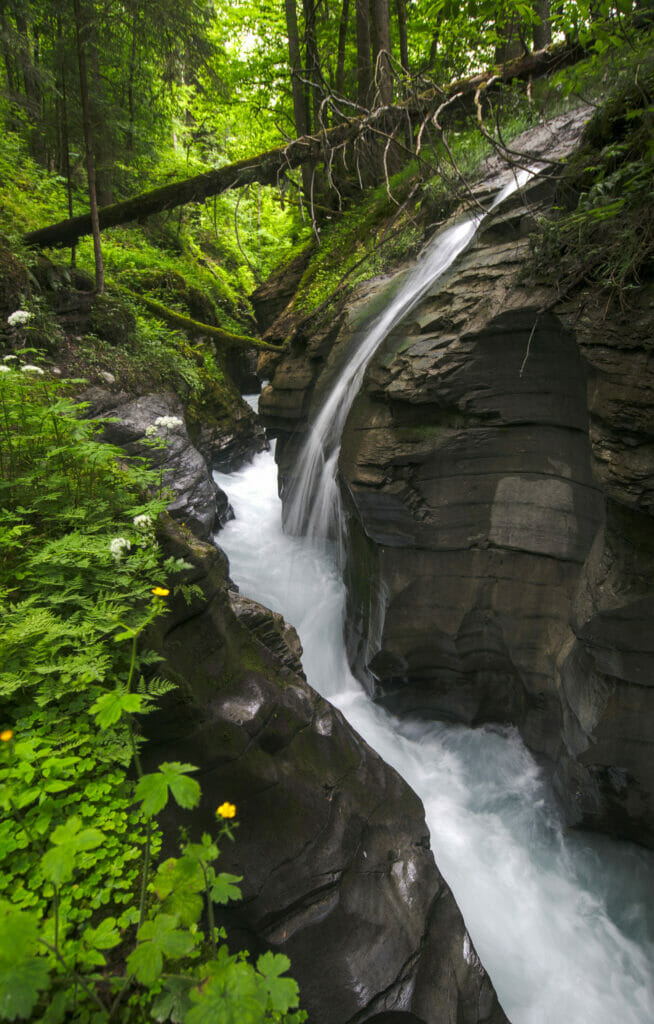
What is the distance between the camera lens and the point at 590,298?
13.2 ft

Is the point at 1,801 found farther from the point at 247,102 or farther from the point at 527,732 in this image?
the point at 247,102

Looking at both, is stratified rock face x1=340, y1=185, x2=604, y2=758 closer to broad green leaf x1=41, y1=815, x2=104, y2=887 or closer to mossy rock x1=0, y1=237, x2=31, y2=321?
broad green leaf x1=41, y1=815, x2=104, y2=887

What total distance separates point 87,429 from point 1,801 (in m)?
2.57

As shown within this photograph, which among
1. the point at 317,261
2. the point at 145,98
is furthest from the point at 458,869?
the point at 145,98

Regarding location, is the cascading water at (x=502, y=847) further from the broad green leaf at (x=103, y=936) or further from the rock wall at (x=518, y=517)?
the broad green leaf at (x=103, y=936)

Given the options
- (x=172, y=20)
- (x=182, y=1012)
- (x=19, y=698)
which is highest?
(x=172, y=20)

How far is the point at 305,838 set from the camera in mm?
3201

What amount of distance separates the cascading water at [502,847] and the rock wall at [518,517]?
0.31 meters

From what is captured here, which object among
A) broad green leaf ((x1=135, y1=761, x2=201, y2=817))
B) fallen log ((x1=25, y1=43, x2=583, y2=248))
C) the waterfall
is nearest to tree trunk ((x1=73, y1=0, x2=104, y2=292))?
fallen log ((x1=25, y1=43, x2=583, y2=248))

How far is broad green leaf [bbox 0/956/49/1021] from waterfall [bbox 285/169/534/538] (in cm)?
598

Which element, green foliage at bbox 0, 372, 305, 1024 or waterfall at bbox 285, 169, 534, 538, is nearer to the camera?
green foliage at bbox 0, 372, 305, 1024

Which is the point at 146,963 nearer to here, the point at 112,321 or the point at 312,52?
the point at 312,52

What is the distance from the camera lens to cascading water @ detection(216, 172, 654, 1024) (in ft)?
13.3

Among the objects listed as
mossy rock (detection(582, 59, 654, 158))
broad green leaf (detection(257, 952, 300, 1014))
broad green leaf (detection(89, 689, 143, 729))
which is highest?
Answer: mossy rock (detection(582, 59, 654, 158))
